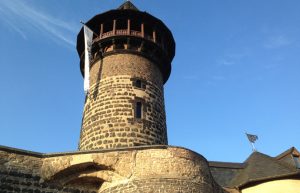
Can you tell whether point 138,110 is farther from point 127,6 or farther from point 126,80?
point 127,6

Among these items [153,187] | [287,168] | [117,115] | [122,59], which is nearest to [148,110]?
[117,115]

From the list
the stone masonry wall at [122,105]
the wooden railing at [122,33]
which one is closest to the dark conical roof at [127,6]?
the wooden railing at [122,33]

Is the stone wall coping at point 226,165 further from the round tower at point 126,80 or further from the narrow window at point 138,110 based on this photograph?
the narrow window at point 138,110

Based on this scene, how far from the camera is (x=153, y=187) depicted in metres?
9.33

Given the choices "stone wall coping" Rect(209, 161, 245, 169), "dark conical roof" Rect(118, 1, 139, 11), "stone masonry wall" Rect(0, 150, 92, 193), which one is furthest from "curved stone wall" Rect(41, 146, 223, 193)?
"dark conical roof" Rect(118, 1, 139, 11)

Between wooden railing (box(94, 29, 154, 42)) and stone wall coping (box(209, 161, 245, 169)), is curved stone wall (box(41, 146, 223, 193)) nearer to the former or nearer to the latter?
stone wall coping (box(209, 161, 245, 169))

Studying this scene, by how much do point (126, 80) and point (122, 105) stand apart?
1.24 metres

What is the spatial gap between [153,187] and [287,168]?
658cm

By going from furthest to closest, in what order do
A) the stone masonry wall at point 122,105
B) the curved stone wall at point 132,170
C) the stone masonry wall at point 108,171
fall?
the stone masonry wall at point 122,105
the curved stone wall at point 132,170
the stone masonry wall at point 108,171

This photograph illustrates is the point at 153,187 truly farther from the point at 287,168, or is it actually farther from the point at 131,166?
the point at 287,168

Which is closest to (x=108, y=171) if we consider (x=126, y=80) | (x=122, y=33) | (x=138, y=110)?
(x=138, y=110)

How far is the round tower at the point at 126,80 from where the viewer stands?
13.0 meters

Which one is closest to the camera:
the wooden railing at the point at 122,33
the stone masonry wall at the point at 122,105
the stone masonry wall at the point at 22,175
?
the stone masonry wall at the point at 22,175

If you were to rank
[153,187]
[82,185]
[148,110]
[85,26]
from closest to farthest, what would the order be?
[153,187], [82,185], [148,110], [85,26]
